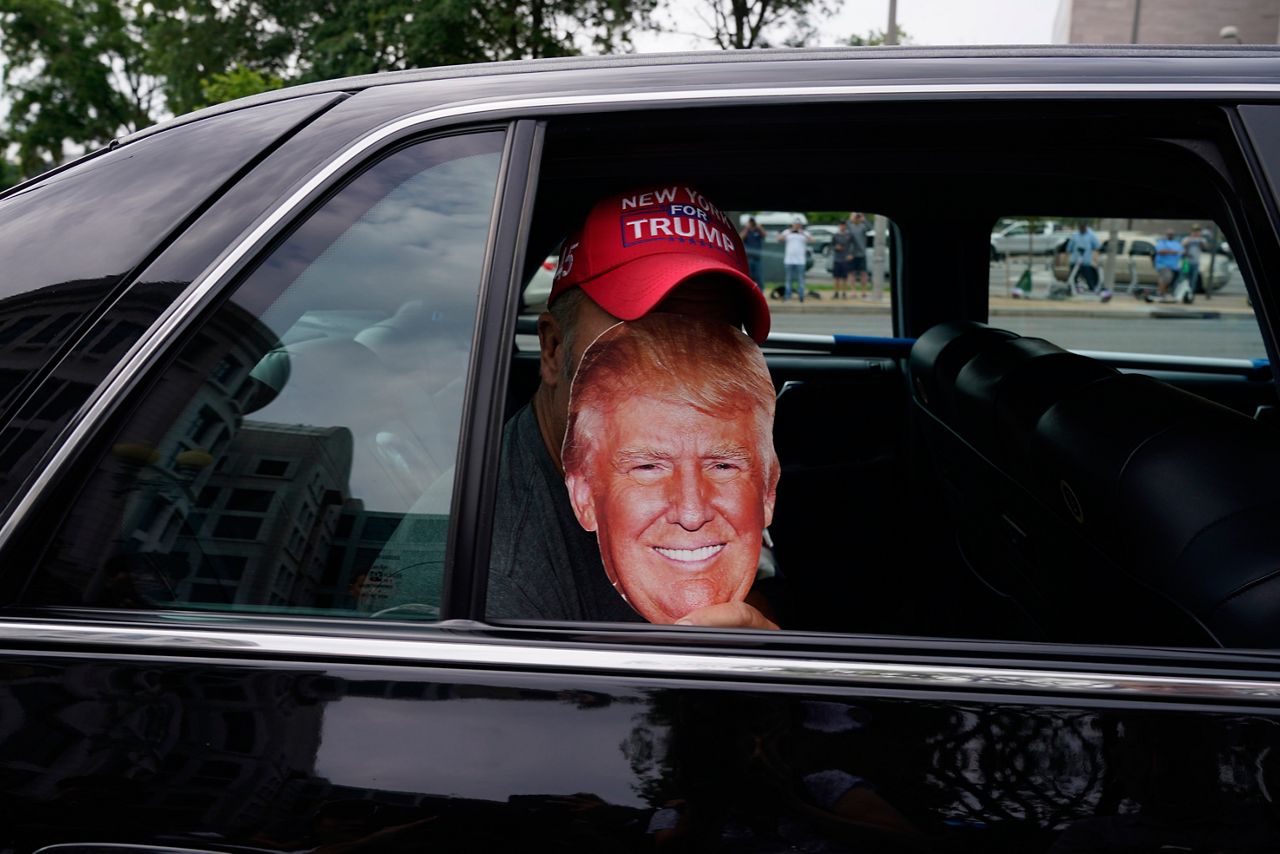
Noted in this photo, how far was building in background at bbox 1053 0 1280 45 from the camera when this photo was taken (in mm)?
23395

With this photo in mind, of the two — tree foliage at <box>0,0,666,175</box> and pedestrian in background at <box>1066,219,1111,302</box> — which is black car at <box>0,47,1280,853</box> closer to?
pedestrian in background at <box>1066,219,1111,302</box>

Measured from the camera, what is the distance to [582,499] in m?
1.46

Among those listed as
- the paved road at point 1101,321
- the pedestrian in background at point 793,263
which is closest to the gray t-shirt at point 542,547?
the paved road at point 1101,321

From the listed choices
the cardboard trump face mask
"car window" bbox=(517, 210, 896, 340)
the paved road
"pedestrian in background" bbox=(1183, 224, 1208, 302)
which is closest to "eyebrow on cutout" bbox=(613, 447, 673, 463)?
the cardboard trump face mask

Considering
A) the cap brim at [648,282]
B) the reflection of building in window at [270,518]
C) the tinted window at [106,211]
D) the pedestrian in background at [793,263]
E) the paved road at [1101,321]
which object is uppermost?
the tinted window at [106,211]

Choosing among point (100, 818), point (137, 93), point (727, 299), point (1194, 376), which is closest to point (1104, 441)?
point (727, 299)

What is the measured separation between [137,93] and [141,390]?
50747mm

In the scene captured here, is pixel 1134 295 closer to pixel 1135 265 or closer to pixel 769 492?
pixel 1135 265

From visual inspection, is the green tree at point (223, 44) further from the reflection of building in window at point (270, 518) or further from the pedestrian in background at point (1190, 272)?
the reflection of building in window at point (270, 518)

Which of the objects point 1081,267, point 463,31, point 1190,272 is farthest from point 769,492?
point 463,31

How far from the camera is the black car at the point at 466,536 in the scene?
39.9 inches

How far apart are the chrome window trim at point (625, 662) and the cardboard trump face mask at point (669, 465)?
318 mm

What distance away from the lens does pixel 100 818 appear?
1054 mm

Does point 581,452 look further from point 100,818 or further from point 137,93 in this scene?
point 137,93
